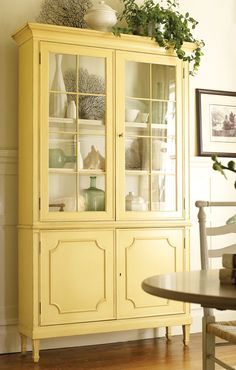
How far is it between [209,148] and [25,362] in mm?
2038

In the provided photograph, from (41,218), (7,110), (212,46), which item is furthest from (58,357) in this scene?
(212,46)

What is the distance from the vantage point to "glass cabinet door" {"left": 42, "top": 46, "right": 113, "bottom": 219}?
360 centimetres

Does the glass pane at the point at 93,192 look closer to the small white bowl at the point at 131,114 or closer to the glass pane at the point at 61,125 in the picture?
the glass pane at the point at 61,125

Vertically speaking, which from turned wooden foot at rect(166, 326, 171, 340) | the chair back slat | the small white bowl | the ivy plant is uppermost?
the ivy plant

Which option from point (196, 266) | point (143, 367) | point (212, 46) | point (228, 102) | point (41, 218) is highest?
point (212, 46)

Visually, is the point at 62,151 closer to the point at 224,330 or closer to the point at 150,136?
the point at 150,136

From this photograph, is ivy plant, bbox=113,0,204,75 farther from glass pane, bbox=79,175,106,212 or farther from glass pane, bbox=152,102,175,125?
glass pane, bbox=79,175,106,212

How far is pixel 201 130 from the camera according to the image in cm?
446

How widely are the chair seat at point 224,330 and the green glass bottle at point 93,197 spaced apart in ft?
4.60

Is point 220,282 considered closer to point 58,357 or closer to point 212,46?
point 58,357

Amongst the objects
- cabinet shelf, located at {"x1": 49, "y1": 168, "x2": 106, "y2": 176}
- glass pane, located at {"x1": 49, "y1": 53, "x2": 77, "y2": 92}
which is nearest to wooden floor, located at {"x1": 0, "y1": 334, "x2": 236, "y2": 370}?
cabinet shelf, located at {"x1": 49, "y1": 168, "x2": 106, "y2": 176}

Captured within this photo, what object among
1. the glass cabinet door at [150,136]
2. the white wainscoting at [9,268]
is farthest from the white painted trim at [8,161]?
the glass cabinet door at [150,136]

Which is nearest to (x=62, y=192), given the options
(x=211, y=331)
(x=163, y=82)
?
(x=163, y=82)

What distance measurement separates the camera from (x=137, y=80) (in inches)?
153
